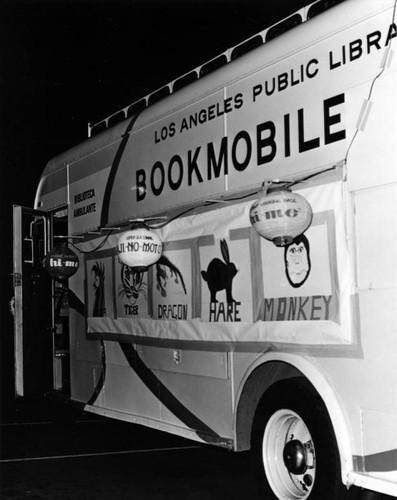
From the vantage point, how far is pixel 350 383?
165 inches

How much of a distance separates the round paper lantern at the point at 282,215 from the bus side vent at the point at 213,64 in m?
1.83

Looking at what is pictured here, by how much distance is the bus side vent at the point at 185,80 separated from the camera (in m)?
6.30

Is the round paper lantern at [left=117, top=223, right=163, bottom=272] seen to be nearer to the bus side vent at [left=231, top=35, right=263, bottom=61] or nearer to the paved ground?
the bus side vent at [left=231, top=35, right=263, bottom=61]

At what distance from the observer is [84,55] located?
10.2 m

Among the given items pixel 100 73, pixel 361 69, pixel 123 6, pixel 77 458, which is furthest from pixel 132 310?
pixel 100 73

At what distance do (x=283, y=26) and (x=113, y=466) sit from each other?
13.7 ft

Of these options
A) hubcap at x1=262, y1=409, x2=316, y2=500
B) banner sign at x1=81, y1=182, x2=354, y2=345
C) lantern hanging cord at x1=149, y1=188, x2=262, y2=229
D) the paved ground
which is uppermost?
lantern hanging cord at x1=149, y1=188, x2=262, y2=229

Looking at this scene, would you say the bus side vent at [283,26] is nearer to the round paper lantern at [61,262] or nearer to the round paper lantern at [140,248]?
the round paper lantern at [140,248]

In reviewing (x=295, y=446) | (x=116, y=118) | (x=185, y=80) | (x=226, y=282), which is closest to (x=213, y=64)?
(x=185, y=80)

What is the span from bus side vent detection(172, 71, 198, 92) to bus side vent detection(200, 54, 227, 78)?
0.27ft

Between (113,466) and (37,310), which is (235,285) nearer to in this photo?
(113,466)

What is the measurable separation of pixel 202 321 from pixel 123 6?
4843mm

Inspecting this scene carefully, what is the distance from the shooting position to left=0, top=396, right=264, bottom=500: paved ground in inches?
225

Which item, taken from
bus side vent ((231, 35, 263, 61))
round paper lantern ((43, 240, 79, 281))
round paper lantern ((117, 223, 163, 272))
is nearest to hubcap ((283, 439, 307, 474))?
round paper lantern ((117, 223, 163, 272))
